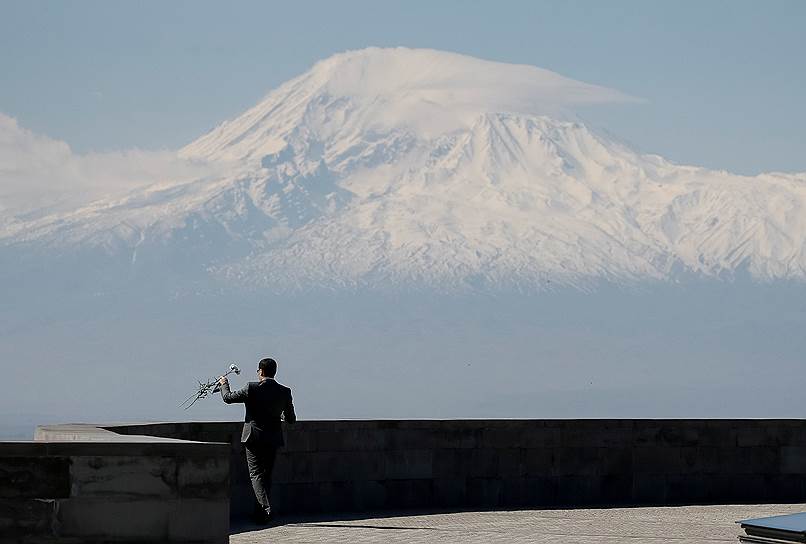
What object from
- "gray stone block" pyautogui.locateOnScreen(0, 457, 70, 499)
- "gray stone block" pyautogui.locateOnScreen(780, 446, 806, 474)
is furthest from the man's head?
"gray stone block" pyautogui.locateOnScreen(780, 446, 806, 474)

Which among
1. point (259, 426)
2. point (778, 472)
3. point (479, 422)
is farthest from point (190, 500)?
point (778, 472)

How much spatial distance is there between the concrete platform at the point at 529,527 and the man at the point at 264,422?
411mm

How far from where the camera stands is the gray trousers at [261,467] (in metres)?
15.3

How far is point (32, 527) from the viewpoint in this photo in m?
9.68

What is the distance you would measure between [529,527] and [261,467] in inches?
99.0

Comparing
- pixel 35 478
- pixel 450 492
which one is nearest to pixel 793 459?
pixel 450 492

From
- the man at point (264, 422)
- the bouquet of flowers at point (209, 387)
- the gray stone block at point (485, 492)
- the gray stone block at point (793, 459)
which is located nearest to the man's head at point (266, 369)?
the man at point (264, 422)

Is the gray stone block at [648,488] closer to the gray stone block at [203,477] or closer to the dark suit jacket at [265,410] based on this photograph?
the dark suit jacket at [265,410]

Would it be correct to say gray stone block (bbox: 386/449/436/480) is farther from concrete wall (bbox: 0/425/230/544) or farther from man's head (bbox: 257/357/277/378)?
concrete wall (bbox: 0/425/230/544)

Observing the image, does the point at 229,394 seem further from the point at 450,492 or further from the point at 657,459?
Result: the point at 657,459

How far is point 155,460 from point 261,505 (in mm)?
5648

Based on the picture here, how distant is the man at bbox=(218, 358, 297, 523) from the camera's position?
15102 mm

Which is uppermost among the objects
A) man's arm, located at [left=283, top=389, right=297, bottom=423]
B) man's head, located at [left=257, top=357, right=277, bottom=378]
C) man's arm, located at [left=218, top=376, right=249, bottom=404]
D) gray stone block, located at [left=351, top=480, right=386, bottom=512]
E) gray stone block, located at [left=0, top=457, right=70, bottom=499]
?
man's head, located at [left=257, top=357, right=277, bottom=378]

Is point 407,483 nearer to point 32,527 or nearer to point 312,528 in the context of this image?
point 312,528
